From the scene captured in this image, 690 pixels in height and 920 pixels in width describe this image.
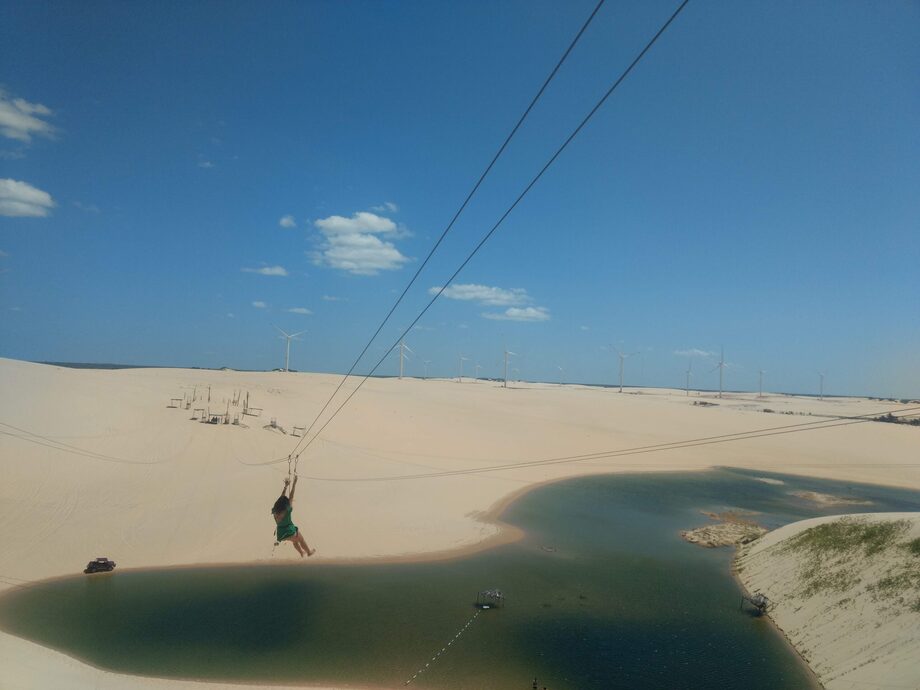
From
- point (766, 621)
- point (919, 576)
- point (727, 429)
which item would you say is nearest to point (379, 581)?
point (766, 621)

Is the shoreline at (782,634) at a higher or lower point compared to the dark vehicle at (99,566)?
higher

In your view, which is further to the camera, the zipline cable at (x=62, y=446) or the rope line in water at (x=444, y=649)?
the zipline cable at (x=62, y=446)

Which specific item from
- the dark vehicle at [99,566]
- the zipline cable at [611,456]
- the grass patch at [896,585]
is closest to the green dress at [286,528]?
the dark vehicle at [99,566]

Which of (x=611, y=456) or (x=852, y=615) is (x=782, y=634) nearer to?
(x=852, y=615)

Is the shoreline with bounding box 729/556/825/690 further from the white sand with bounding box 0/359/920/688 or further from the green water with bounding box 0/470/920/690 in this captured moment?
the white sand with bounding box 0/359/920/688

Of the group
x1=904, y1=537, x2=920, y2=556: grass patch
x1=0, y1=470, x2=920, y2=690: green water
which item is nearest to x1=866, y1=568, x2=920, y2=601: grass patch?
x1=904, y1=537, x2=920, y2=556: grass patch

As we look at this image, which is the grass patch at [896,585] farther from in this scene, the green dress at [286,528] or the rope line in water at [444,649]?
the green dress at [286,528]

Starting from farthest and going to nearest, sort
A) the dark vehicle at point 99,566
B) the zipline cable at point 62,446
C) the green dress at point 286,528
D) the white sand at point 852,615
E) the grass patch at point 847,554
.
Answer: the zipline cable at point 62,446 < the dark vehicle at point 99,566 < the green dress at point 286,528 < the grass patch at point 847,554 < the white sand at point 852,615
